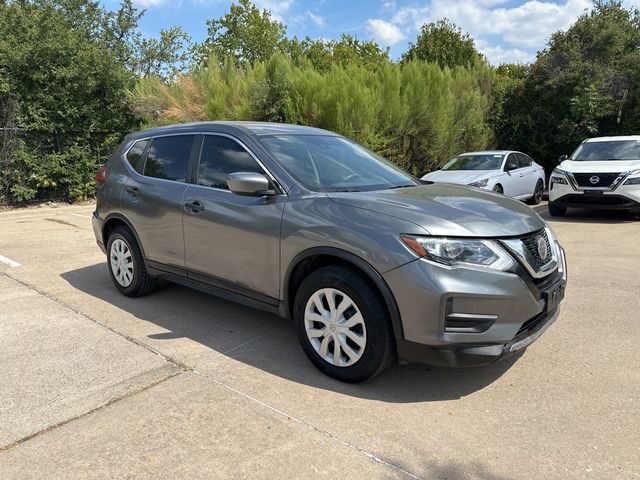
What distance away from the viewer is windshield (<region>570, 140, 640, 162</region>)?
10.1 meters

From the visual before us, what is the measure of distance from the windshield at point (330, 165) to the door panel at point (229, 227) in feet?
0.79

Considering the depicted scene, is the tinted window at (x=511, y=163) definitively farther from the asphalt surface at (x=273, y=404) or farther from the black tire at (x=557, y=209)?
the asphalt surface at (x=273, y=404)

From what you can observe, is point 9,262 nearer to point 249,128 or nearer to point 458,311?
point 249,128

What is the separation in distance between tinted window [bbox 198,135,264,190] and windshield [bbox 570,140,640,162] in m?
8.90

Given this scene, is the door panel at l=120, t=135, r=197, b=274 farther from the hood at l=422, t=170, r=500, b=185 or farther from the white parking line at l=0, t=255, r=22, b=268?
the hood at l=422, t=170, r=500, b=185

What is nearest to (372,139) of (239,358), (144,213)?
(144,213)

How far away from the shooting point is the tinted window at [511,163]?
1175 cm

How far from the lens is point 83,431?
112 inches

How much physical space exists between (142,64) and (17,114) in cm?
688

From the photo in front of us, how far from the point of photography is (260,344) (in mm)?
4059

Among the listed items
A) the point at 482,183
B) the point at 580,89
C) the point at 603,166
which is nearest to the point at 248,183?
the point at 482,183

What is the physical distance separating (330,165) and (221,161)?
92 cm

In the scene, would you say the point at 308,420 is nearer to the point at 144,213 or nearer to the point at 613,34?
the point at 144,213

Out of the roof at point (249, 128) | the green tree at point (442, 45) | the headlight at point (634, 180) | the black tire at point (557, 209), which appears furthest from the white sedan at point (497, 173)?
the green tree at point (442, 45)
